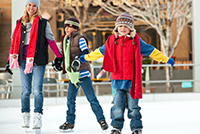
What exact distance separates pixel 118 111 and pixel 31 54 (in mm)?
1193

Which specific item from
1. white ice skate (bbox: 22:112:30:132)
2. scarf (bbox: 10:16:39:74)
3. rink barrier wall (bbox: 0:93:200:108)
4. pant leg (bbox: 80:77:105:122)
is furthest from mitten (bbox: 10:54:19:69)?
rink barrier wall (bbox: 0:93:200:108)

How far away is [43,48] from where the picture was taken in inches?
143

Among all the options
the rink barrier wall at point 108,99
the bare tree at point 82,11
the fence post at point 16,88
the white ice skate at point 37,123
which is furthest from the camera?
the bare tree at point 82,11

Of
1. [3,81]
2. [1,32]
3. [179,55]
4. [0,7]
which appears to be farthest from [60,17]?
[3,81]

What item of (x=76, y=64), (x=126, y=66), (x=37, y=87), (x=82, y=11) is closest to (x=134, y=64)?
(x=126, y=66)

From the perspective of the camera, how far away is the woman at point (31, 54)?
351 cm

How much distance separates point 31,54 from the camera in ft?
11.5

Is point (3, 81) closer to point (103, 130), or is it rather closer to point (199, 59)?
point (103, 130)

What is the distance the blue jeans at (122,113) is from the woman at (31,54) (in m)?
0.92

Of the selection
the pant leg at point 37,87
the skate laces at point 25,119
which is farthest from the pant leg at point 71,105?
the skate laces at point 25,119

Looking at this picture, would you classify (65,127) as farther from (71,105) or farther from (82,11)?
(82,11)

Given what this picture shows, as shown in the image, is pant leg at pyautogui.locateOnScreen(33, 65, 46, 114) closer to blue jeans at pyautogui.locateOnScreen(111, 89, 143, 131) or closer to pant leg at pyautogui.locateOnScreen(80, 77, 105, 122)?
pant leg at pyautogui.locateOnScreen(80, 77, 105, 122)

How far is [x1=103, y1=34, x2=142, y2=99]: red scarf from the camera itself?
3010 mm

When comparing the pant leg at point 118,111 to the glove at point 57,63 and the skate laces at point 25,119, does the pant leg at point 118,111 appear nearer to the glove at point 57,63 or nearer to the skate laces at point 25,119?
the glove at point 57,63
